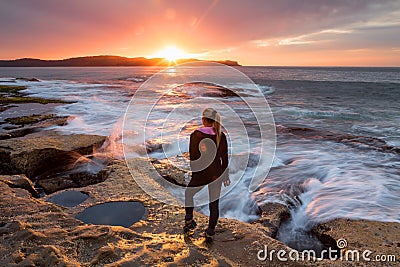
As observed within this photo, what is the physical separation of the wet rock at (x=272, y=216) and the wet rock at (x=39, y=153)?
5799 mm

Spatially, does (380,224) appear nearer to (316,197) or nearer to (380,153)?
(316,197)

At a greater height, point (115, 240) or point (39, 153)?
point (39, 153)

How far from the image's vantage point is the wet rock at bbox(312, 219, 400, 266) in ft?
14.9

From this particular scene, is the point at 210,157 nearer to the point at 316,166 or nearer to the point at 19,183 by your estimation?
the point at 19,183

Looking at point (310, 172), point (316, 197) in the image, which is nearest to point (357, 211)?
point (316, 197)

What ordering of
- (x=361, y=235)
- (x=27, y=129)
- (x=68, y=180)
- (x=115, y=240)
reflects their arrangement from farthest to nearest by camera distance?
(x=27, y=129), (x=68, y=180), (x=361, y=235), (x=115, y=240)

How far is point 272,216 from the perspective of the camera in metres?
5.83

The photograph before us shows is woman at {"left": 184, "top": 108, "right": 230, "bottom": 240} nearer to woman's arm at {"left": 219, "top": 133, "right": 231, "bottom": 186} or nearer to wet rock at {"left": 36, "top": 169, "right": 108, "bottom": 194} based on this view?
woman's arm at {"left": 219, "top": 133, "right": 231, "bottom": 186}

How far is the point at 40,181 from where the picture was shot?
712 cm

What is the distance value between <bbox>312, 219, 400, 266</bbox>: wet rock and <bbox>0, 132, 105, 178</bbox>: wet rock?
709 cm

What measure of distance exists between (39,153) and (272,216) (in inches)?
273

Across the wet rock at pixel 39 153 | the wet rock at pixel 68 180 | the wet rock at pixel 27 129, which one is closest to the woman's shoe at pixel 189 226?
the wet rock at pixel 68 180

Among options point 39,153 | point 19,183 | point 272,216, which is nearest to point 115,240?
point 272,216

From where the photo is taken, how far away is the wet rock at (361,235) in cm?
454
